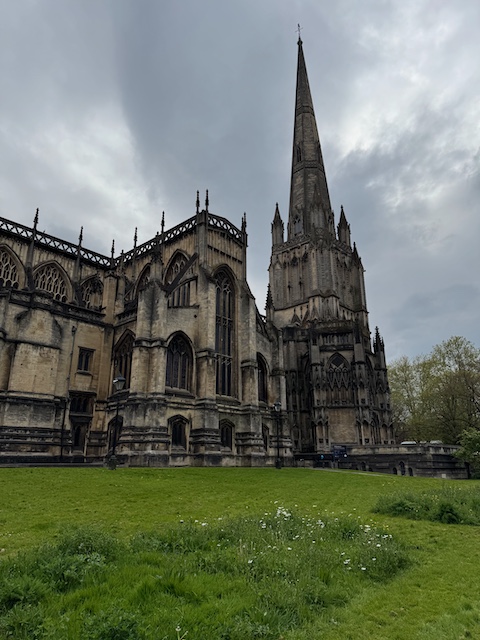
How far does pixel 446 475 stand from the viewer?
113ft

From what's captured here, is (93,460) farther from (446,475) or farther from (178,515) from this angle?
(446,475)

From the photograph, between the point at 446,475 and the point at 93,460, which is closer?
the point at 93,460

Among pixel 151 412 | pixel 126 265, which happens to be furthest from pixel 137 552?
pixel 126 265

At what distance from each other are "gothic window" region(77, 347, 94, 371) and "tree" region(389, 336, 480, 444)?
36888 millimetres

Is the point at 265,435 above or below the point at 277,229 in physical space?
below

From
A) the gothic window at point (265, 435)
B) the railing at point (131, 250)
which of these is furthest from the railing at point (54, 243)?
the gothic window at point (265, 435)

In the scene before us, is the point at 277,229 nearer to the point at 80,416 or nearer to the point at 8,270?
the point at 8,270

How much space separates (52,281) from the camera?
123 ft

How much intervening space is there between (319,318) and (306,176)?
24.0 meters

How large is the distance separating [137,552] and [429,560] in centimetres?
453

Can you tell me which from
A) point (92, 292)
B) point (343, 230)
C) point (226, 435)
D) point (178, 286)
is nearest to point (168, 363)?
point (178, 286)

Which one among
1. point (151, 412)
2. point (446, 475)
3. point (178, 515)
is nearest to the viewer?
point (178, 515)

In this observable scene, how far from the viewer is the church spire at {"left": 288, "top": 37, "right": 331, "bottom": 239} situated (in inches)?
2363

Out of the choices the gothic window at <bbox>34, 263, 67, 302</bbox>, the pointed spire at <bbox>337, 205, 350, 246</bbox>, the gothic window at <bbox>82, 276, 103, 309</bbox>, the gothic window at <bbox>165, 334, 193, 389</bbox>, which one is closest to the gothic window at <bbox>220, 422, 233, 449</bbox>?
the gothic window at <bbox>165, 334, 193, 389</bbox>
